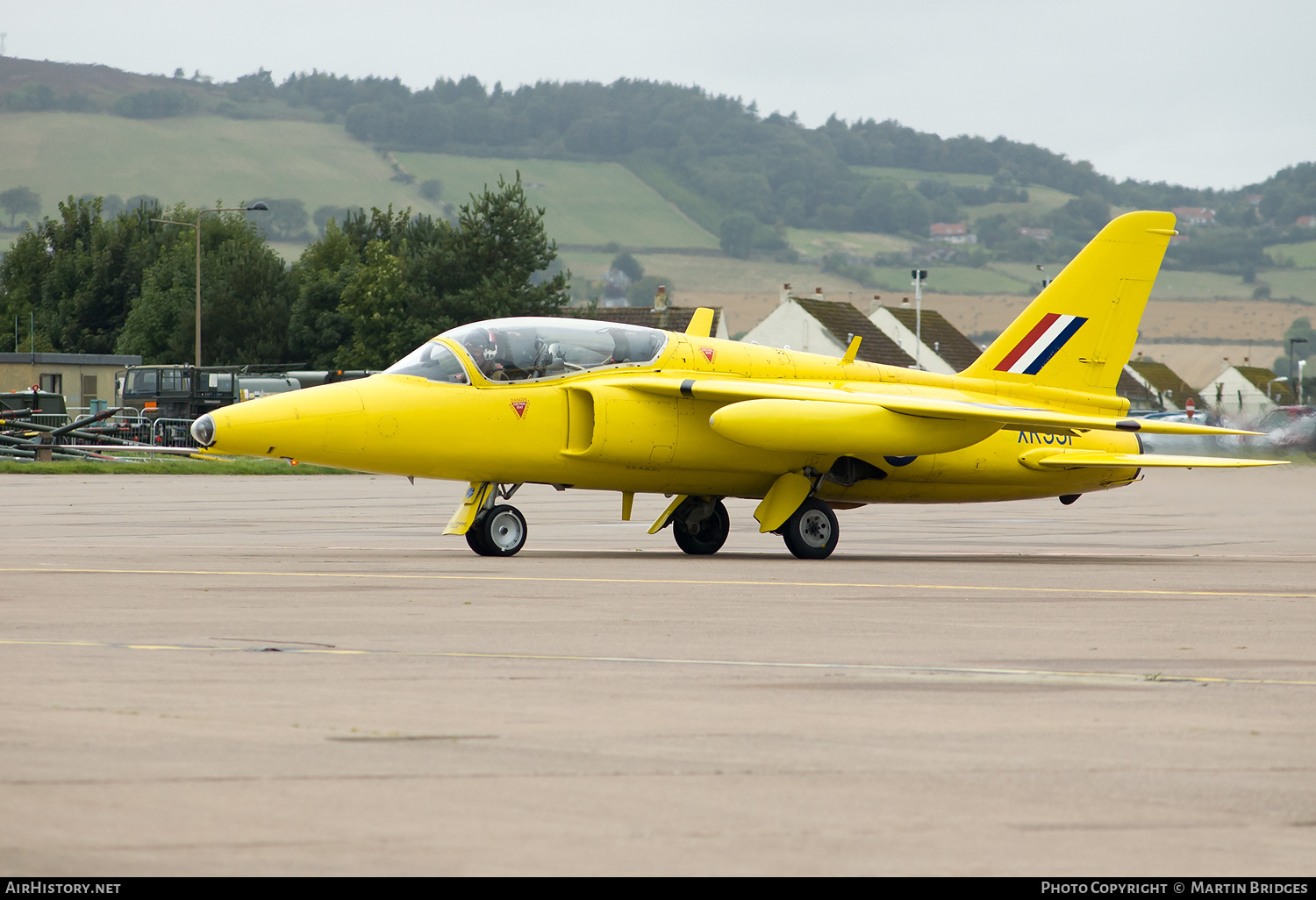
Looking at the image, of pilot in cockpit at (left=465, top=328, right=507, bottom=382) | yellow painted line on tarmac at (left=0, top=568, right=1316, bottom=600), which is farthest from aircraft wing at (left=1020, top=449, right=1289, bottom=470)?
pilot in cockpit at (left=465, top=328, right=507, bottom=382)

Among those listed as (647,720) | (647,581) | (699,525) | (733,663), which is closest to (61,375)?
(699,525)

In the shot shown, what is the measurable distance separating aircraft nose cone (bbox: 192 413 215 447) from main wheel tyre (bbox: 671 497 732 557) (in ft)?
17.9

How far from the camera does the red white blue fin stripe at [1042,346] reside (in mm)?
18906

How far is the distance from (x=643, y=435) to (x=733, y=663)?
8.41m

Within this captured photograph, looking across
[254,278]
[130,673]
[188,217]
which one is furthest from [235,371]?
[130,673]

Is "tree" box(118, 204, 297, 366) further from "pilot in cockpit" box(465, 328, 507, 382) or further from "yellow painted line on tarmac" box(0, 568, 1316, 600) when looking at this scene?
"yellow painted line on tarmac" box(0, 568, 1316, 600)

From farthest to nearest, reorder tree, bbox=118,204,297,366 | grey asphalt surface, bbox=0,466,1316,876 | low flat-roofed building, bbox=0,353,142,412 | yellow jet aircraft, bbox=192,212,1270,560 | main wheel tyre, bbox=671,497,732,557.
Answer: tree, bbox=118,204,297,366 → low flat-roofed building, bbox=0,353,142,412 → main wheel tyre, bbox=671,497,732,557 → yellow jet aircraft, bbox=192,212,1270,560 → grey asphalt surface, bbox=0,466,1316,876

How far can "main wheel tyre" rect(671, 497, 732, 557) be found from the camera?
58.9 feet

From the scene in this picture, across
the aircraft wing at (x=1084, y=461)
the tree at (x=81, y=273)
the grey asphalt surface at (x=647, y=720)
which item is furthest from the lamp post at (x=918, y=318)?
the grey asphalt surface at (x=647, y=720)

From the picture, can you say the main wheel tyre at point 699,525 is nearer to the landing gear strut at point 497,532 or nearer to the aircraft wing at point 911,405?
the aircraft wing at point 911,405

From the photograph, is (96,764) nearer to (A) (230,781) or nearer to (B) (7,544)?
(A) (230,781)

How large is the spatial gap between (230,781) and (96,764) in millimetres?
587

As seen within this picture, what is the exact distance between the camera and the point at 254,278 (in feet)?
270
